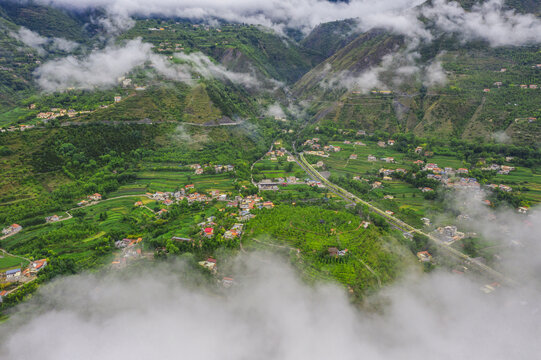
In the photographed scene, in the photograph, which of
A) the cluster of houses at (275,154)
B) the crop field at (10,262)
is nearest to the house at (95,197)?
the crop field at (10,262)

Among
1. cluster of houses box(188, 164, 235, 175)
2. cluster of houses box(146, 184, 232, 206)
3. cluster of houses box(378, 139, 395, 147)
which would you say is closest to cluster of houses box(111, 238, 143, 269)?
cluster of houses box(146, 184, 232, 206)

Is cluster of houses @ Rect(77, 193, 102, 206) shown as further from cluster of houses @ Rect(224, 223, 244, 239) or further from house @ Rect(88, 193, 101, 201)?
cluster of houses @ Rect(224, 223, 244, 239)

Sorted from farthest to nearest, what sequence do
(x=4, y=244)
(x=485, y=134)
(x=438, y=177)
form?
(x=485, y=134) < (x=438, y=177) < (x=4, y=244)

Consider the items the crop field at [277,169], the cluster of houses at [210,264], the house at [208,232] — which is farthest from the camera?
the crop field at [277,169]

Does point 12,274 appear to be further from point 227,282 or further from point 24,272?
point 227,282

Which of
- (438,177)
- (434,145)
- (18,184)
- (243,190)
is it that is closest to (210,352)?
(243,190)

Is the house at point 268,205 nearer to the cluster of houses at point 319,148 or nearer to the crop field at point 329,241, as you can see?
the crop field at point 329,241

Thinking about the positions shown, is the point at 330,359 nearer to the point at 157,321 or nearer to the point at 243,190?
the point at 157,321
